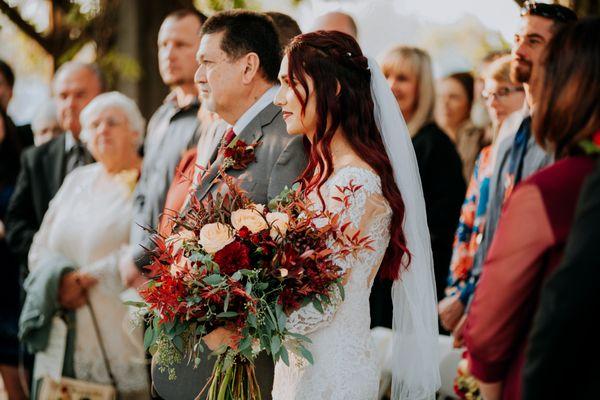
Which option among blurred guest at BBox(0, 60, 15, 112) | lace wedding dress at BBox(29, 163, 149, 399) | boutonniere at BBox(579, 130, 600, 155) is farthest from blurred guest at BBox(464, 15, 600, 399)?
blurred guest at BBox(0, 60, 15, 112)

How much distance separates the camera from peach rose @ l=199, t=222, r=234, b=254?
3.63 meters

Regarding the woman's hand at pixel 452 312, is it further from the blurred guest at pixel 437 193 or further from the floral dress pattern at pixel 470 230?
the blurred guest at pixel 437 193

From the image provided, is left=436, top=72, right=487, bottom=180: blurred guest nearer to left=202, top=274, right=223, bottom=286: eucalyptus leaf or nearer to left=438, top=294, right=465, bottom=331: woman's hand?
left=438, top=294, right=465, bottom=331: woman's hand

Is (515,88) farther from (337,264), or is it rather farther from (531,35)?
(337,264)

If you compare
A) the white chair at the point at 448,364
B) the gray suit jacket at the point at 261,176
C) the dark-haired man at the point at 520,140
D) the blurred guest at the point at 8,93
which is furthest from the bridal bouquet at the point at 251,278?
the blurred guest at the point at 8,93

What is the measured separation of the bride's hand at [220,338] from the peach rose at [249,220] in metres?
0.40

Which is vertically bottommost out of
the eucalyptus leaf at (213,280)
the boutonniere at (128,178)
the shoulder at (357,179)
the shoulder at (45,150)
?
the boutonniere at (128,178)

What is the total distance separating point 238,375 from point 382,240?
0.80m

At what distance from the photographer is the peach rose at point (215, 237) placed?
363 cm

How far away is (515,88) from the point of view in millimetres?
5832

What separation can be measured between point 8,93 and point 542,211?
716cm

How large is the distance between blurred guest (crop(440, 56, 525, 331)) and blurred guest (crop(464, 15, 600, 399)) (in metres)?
2.21

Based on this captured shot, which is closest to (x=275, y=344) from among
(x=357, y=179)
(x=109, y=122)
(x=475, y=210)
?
(x=357, y=179)

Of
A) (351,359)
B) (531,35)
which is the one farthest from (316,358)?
(531,35)
